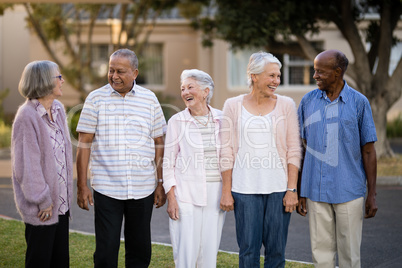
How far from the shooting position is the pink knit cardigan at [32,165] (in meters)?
4.23

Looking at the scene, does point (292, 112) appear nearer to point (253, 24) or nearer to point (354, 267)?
point (354, 267)

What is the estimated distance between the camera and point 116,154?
4832 millimetres

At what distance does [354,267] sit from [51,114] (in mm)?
2717

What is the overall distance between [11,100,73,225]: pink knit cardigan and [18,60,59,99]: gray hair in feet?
0.34

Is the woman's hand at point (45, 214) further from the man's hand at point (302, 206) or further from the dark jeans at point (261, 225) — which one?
the man's hand at point (302, 206)

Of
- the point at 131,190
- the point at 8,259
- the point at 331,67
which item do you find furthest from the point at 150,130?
the point at 8,259

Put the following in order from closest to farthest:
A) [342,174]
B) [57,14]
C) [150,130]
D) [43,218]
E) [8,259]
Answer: [43,218] < [342,174] < [150,130] < [8,259] < [57,14]

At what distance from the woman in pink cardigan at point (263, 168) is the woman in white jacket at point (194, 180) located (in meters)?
0.12

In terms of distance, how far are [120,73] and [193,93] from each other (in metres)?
0.63

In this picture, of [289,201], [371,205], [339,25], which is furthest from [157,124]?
[339,25]

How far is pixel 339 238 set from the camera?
15.5 feet

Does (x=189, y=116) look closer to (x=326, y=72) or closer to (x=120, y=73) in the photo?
(x=120, y=73)

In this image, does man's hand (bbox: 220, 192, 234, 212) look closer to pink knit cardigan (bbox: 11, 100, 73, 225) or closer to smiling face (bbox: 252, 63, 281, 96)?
smiling face (bbox: 252, 63, 281, 96)

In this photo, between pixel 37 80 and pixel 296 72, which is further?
pixel 296 72
